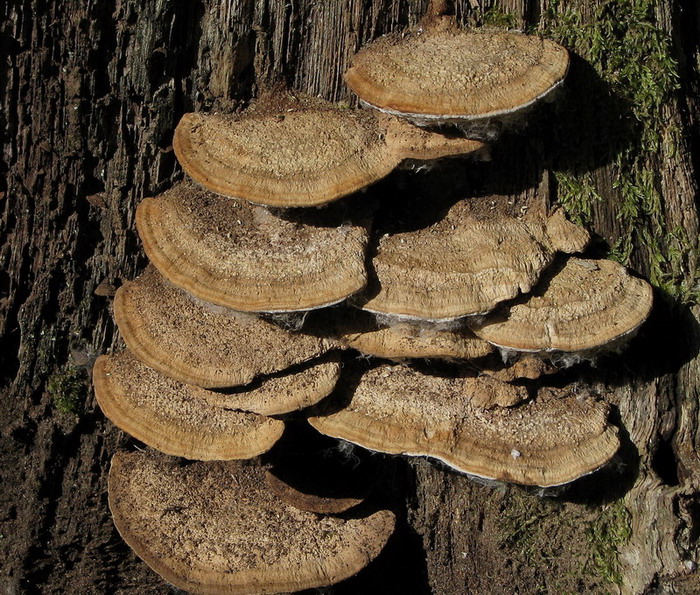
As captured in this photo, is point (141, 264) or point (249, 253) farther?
point (141, 264)

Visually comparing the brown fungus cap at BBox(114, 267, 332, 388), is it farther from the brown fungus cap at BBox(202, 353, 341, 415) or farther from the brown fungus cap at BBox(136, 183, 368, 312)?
the brown fungus cap at BBox(136, 183, 368, 312)

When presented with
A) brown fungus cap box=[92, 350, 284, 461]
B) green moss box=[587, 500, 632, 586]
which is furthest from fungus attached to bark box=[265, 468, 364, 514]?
green moss box=[587, 500, 632, 586]

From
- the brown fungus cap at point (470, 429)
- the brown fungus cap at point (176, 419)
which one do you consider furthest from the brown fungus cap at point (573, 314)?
the brown fungus cap at point (176, 419)

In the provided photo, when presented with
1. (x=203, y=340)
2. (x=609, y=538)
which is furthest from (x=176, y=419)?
(x=609, y=538)

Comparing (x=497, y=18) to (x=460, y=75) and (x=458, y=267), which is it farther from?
(x=458, y=267)

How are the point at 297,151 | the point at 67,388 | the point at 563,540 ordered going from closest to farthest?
the point at 297,151, the point at 67,388, the point at 563,540

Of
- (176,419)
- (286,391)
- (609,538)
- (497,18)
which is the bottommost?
(609,538)

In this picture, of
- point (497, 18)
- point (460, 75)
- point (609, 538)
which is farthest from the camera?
point (609, 538)
